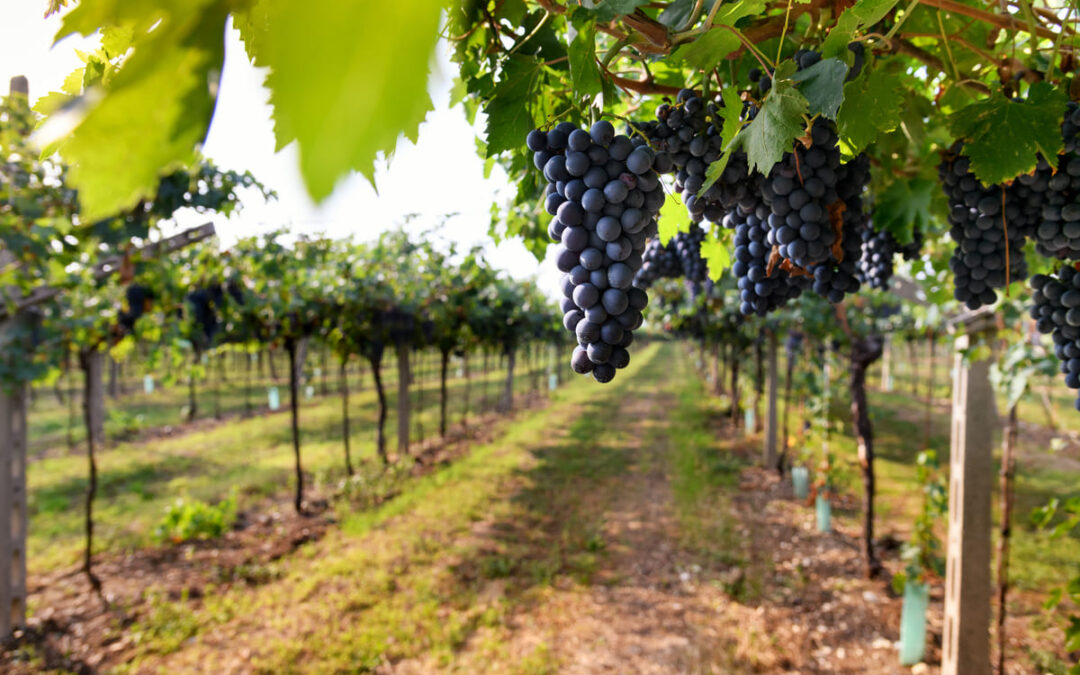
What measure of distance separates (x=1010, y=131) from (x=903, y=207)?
701mm

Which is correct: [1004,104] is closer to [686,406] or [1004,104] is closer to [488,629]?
[488,629]

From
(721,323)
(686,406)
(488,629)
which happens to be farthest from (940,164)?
(686,406)

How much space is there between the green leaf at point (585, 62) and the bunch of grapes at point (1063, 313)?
1.35 metres

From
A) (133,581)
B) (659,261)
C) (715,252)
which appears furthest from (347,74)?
(133,581)

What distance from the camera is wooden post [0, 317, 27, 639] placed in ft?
16.2

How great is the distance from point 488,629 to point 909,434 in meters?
13.3

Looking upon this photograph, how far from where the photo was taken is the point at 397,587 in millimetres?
5891

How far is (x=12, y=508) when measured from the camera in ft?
16.6

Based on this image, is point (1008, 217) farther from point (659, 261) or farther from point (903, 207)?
point (659, 261)

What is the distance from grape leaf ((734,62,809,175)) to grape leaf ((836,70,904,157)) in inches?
7.7

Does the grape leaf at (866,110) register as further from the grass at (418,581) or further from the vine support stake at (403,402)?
the vine support stake at (403,402)

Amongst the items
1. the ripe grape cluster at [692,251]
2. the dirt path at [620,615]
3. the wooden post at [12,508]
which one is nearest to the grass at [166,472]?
the wooden post at [12,508]

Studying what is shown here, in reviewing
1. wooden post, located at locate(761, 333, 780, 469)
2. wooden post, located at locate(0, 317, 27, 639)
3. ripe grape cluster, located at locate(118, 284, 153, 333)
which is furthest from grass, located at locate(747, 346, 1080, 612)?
wooden post, located at locate(0, 317, 27, 639)

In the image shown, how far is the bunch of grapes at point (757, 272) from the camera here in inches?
56.2
